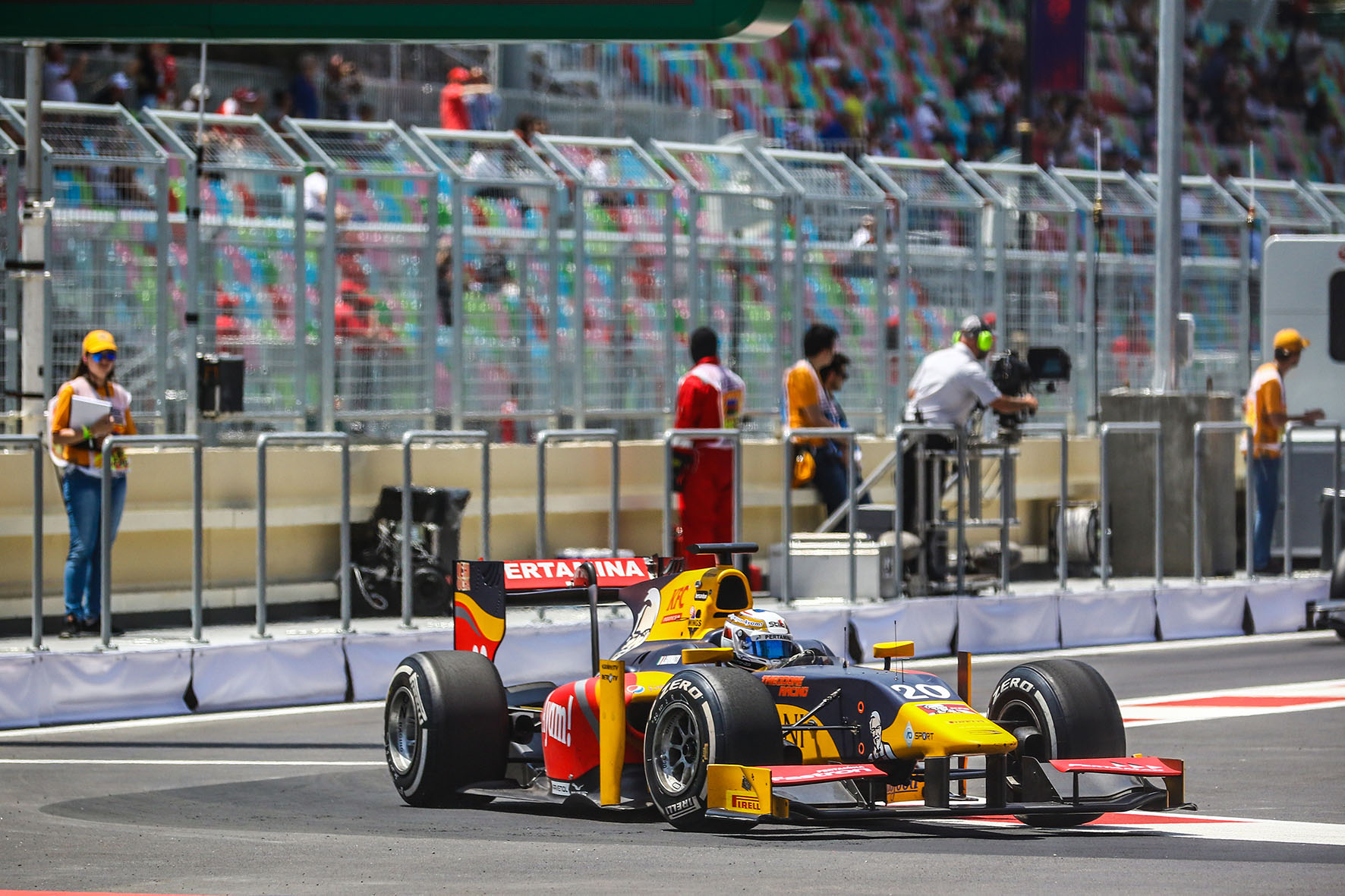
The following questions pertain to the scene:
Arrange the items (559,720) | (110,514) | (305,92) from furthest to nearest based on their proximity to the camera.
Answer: (305,92), (110,514), (559,720)

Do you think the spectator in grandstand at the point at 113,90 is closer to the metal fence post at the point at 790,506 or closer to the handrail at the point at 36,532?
the handrail at the point at 36,532

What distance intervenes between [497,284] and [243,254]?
2.01 meters

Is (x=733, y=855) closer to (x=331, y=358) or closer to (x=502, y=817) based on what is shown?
(x=502, y=817)

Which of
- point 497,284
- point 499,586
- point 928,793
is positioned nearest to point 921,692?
point 928,793

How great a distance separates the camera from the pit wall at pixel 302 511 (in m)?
13.0

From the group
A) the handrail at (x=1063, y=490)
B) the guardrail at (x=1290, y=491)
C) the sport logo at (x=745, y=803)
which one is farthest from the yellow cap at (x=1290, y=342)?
the sport logo at (x=745, y=803)

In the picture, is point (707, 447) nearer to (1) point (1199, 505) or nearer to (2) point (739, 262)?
(2) point (739, 262)

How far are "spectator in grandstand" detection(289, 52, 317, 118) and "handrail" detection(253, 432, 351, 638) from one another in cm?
847

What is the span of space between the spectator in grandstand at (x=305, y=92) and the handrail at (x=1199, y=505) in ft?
29.8

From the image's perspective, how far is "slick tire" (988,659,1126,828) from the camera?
301 inches

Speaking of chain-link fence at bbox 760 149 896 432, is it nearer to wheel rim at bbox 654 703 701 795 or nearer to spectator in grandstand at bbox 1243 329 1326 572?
spectator in grandstand at bbox 1243 329 1326 572

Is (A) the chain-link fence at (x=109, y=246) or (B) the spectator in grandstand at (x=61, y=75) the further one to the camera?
(B) the spectator in grandstand at (x=61, y=75)

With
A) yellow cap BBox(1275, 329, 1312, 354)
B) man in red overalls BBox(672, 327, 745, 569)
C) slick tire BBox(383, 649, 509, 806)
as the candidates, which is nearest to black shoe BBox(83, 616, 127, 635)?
man in red overalls BBox(672, 327, 745, 569)

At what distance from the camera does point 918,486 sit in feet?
47.2
